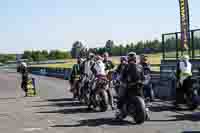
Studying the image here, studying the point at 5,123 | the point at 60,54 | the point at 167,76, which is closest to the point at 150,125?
the point at 5,123

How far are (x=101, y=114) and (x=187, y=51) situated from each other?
6386mm

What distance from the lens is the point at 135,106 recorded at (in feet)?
36.9

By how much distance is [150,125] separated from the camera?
1095 centimetres

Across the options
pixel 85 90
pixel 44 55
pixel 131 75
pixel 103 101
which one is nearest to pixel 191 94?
pixel 103 101

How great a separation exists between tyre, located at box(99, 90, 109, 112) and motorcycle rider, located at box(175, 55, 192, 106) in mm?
2353

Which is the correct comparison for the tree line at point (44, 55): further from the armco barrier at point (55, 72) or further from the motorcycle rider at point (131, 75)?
the motorcycle rider at point (131, 75)

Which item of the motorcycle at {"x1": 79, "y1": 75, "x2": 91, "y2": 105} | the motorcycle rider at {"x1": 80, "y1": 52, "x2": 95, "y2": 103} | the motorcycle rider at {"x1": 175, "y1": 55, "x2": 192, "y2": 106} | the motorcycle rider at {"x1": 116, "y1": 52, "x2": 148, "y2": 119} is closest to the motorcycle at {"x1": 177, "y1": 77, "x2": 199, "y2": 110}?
the motorcycle rider at {"x1": 175, "y1": 55, "x2": 192, "y2": 106}

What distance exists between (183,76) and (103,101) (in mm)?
2630

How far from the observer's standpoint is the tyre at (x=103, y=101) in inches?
539

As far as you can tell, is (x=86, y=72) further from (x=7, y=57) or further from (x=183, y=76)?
(x=7, y=57)

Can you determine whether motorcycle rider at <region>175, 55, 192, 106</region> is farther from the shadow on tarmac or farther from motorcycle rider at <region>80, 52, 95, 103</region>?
motorcycle rider at <region>80, 52, 95, 103</region>

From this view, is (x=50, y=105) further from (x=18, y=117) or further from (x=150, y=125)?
(x=150, y=125)

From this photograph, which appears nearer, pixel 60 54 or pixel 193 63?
pixel 193 63

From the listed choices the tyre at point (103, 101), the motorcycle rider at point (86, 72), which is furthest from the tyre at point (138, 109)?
the motorcycle rider at point (86, 72)
